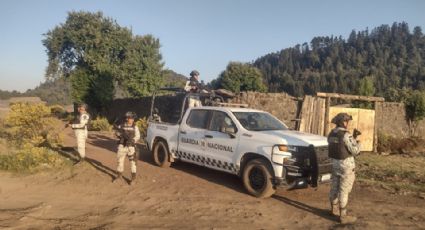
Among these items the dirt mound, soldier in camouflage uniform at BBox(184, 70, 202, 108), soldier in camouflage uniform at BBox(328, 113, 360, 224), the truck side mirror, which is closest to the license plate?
soldier in camouflage uniform at BBox(328, 113, 360, 224)

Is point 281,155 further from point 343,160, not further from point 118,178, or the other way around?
point 118,178

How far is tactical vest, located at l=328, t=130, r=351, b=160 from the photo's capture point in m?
6.71

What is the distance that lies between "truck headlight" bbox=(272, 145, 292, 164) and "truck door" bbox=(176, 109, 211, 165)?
2273 mm

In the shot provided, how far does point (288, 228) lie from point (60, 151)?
31.0 ft

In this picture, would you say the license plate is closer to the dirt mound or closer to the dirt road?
the dirt road

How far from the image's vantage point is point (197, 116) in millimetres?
10172

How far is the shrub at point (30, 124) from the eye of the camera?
13.9 m

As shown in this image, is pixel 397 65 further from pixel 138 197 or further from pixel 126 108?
pixel 138 197

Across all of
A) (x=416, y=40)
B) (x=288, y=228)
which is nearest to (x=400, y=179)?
(x=288, y=228)

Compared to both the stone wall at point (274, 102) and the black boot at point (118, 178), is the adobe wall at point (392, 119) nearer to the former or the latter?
the stone wall at point (274, 102)

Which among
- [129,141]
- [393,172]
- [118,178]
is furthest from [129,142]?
[393,172]

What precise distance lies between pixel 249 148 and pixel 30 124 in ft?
A: 30.0

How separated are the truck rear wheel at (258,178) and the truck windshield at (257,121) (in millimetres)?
926

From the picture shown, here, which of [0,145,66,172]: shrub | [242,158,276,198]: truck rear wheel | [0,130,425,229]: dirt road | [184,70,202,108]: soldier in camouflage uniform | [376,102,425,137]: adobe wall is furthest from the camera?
[376,102,425,137]: adobe wall
